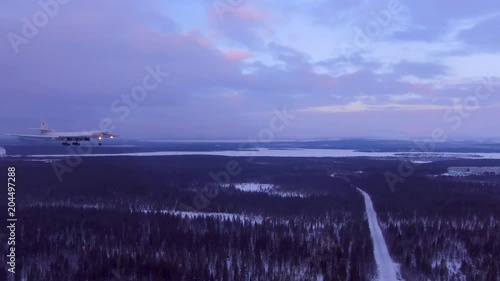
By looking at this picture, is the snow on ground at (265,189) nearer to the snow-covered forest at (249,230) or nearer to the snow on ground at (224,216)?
the snow-covered forest at (249,230)

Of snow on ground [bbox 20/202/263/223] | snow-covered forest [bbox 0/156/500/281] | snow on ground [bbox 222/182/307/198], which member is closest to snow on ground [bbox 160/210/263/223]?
snow on ground [bbox 20/202/263/223]

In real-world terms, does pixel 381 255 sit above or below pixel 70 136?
below

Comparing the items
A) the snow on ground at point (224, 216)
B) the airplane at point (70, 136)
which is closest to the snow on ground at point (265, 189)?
the snow on ground at point (224, 216)

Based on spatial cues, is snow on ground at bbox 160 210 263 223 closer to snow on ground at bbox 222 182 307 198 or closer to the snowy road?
the snowy road

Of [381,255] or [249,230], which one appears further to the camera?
[249,230]

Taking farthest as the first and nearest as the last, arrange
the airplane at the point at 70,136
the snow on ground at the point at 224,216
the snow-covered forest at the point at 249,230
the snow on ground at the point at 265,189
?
the snow on ground at the point at 265,189, the snow on ground at the point at 224,216, the airplane at the point at 70,136, the snow-covered forest at the point at 249,230

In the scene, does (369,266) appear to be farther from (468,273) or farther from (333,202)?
(333,202)

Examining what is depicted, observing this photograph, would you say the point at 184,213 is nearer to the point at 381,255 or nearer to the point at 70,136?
the point at 70,136

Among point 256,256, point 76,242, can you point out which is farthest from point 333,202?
point 76,242

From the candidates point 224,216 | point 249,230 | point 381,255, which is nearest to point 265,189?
point 224,216
